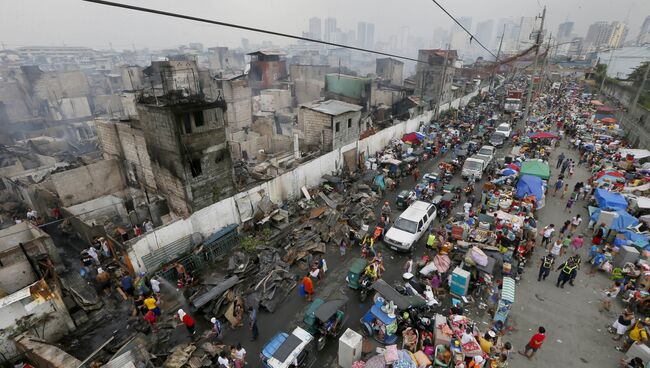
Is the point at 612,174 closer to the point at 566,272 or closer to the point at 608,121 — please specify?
the point at 566,272

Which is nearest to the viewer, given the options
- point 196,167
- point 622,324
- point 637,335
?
point 637,335

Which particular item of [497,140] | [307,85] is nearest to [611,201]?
[497,140]

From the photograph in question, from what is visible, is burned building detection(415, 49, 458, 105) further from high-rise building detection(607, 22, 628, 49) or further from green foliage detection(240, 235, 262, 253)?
high-rise building detection(607, 22, 628, 49)

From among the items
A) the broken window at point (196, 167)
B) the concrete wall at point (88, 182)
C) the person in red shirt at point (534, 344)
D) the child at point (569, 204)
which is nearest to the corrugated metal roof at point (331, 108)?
the broken window at point (196, 167)

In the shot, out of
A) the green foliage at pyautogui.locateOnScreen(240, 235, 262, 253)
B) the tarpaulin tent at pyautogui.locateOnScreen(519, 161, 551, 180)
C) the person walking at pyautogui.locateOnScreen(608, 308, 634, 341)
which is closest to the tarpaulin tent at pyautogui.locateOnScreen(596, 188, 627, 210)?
the tarpaulin tent at pyautogui.locateOnScreen(519, 161, 551, 180)

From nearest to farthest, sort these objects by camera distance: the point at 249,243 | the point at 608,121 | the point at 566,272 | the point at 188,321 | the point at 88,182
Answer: the point at 188,321
the point at 566,272
the point at 249,243
the point at 88,182
the point at 608,121

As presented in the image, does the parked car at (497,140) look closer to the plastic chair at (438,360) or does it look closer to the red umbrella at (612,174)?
the red umbrella at (612,174)
